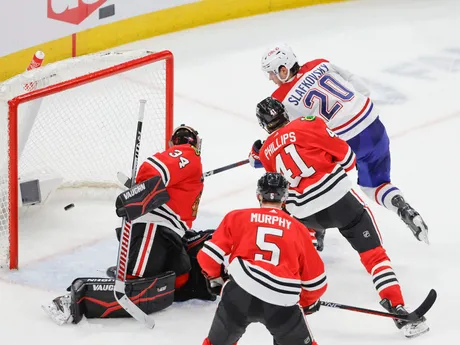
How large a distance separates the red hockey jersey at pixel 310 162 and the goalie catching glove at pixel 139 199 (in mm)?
499

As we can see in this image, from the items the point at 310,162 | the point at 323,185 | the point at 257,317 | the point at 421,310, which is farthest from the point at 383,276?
the point at 257,317

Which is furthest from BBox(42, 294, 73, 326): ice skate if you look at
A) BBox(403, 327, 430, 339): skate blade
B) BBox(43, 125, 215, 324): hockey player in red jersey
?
BBox(403, 327, 430, 339): skate blade

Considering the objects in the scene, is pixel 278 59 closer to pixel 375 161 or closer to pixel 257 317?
pixel 375 161

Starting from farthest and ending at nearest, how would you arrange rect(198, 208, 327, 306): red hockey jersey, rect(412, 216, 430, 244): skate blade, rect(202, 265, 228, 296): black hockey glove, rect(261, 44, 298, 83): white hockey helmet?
rect(261, 44, 298, 83): white hockey helmet < rect(412, 216, 430, 244): skate blade < rect(202, 265, 228, 296): black hockey glove < rect(198, 208, 327, 306): red hockey jersey

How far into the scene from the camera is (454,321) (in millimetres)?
4188

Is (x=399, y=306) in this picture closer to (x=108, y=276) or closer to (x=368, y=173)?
(x=368, y=173)

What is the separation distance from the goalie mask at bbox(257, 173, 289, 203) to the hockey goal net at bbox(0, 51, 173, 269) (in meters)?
1.43

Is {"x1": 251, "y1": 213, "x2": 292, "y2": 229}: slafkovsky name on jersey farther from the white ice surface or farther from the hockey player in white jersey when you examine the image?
the hockey player in white jersey

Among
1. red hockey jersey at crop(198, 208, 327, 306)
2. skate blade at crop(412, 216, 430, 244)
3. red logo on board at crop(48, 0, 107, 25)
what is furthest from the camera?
red logo on board at crop(48, 0, 107, 25)

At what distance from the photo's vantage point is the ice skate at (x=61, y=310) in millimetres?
4152

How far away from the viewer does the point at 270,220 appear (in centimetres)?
340

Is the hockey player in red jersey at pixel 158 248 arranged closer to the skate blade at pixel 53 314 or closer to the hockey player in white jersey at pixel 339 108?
the skate blade at pixel 53 314

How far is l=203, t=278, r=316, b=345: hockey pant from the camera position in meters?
3.41

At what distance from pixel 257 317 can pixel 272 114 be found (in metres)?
1.13
